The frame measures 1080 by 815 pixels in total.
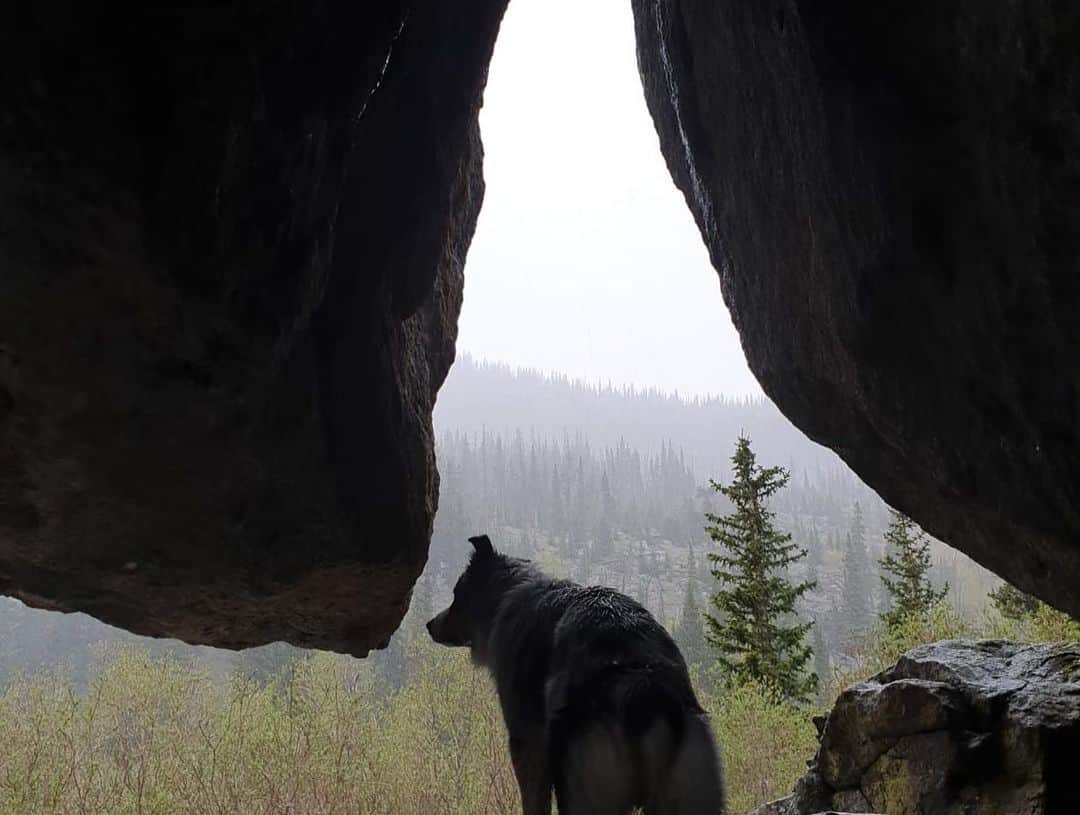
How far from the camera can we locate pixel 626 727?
487 cm

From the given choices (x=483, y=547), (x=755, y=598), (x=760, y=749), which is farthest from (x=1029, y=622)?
(x=483, y=547)

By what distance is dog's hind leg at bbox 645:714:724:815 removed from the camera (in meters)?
4.73

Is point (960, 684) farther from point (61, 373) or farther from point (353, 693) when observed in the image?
point (353, 693)

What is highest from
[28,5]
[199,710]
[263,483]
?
[28,5]

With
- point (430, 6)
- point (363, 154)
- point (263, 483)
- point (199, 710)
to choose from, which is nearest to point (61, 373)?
point (263, 483)

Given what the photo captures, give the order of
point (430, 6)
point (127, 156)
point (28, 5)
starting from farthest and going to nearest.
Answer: point (430, 6)
point (127, 156)
point (28, 5)

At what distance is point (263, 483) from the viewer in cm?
443

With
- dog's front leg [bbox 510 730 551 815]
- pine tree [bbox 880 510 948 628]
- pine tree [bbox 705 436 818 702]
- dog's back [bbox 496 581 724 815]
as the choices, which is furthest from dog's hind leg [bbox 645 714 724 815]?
pine tree [bbox 880 510 948 628]

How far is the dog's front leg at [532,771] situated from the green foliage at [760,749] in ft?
30.0

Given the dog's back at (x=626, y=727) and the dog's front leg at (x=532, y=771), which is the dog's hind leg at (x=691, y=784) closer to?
the dog's back at (x=626, y=727)

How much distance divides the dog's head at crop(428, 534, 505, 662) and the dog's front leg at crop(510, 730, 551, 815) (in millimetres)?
1605

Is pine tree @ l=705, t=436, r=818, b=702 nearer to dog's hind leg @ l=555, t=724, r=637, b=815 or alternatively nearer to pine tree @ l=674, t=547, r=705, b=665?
dog's hind leg @ l=555, t=724, r=637, b=815

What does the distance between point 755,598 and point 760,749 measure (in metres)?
5.15

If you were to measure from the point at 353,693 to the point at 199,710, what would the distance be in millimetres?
3729
